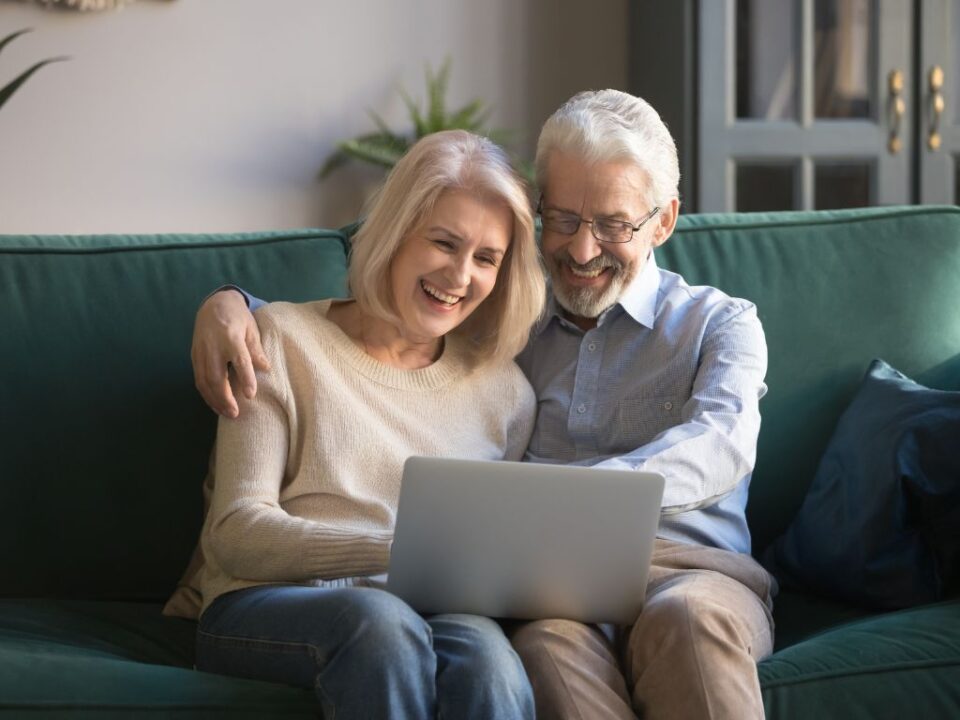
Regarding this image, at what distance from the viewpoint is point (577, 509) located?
1.38m

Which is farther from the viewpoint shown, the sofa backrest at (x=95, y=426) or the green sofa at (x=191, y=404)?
the sofa backrest at (x=95, y=426)

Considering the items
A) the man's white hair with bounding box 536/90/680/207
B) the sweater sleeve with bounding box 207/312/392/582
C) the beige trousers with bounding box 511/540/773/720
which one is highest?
the man's white hair with bounding box 536/90/680/207

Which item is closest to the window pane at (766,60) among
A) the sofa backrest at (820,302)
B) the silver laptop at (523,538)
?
the sofa backrest at (820,302)

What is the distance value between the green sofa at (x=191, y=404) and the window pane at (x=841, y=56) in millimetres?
1614

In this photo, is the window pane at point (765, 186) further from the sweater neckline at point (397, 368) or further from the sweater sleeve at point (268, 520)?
the sweater sleeve at point (268, 520)

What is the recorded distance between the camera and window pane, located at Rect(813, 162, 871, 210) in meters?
3.73

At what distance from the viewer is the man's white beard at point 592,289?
6.09 feet

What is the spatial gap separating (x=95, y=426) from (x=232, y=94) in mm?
2166

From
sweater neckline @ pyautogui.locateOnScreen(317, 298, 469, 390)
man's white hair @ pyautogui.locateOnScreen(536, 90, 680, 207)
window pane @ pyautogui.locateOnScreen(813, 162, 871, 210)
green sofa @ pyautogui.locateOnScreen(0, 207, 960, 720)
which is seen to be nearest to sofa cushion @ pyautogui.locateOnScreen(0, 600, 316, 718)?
green sofa @ pyautogui.locateOnScreen(0, 207, 960, 720)

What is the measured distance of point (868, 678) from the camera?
1517mm

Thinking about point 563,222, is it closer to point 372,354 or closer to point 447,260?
point 447,260

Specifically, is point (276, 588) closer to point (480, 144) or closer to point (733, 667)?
point (733, 667)

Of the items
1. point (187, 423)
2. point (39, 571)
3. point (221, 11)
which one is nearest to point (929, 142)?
point (221, 11)

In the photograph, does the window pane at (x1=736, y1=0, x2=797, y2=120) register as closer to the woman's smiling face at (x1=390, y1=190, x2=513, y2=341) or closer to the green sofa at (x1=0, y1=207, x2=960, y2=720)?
the green sofa at (x1=0, y1=207, x2=960, y2=720)
